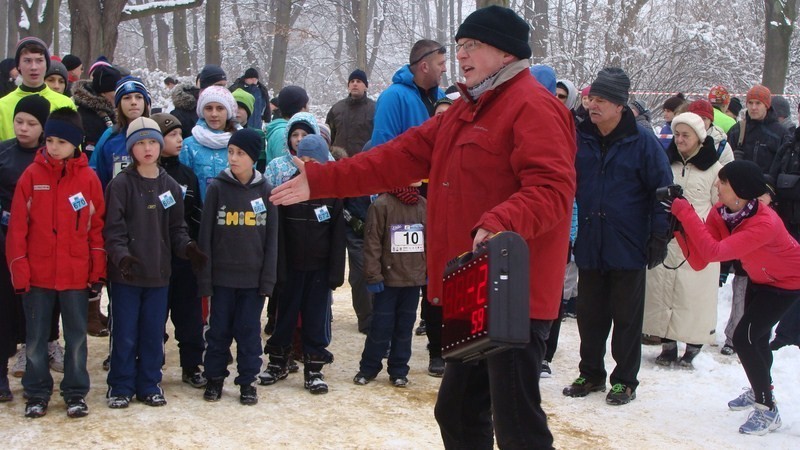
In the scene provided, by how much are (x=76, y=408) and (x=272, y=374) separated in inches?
55.6

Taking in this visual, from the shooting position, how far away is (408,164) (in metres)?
4.00

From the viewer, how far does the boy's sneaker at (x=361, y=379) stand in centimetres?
634

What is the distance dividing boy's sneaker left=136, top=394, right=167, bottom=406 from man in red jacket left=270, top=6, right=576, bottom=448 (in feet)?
7.67

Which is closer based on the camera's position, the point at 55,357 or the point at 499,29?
the point at 499,29

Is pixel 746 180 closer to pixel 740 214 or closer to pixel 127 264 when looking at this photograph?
pixel 740 214

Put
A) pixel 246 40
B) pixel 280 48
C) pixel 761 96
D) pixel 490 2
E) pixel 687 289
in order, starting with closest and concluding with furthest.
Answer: pixel 687 289 → pixel 761 96 → pixel 490 2 → pixel 280 48 → pixel 246 40

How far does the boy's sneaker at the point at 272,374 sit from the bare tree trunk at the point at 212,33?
1651 centimetres

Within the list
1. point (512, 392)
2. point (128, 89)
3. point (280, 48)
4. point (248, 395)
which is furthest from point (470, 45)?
point (280, 48)

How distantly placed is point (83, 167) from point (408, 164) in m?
2.48

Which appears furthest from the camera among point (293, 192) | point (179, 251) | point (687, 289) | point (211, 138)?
point (687, 289)

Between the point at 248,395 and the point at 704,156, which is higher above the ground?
the point at 704,156

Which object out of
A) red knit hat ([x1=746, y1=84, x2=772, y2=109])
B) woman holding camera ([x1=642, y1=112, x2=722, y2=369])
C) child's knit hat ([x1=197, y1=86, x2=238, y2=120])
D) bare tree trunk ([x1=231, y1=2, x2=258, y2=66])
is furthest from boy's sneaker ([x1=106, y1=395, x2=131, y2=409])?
bare tree trunk ([x1=231, y1=2, x2=258, y2=66])

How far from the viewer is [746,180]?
5672mm

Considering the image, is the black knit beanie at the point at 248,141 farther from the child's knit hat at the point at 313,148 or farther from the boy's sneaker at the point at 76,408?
the boy's sneaker at the point at 76,408
